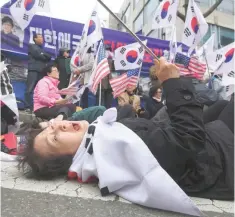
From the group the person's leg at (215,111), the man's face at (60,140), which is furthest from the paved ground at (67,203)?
the person's leg at (215,111)

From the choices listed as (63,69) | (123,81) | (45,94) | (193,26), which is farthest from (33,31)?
(193,26)

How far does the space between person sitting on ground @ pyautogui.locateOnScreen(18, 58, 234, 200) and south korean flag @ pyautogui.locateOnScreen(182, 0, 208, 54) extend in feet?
15.6

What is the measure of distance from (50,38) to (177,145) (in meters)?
5.78

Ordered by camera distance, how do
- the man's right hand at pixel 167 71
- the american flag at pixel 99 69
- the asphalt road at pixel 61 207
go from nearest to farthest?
the asphalt road at pixel 61 207 < the man's right hand at pixel 167 71 < the american flag at pixel 99 69

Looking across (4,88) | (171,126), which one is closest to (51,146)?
(171,126)

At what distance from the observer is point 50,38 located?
670 centimetres

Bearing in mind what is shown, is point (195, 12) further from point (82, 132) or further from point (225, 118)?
point (82, 132)

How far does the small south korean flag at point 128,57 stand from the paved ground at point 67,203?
15.2 ft

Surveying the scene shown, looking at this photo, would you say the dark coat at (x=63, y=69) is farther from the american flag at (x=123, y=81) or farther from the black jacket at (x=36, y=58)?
the american flag at (x=123, y=81)

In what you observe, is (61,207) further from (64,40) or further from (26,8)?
(64,40)

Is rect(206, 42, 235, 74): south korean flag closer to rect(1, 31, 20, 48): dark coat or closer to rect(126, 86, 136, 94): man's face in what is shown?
rect(126, 86, 136, 94): man's face

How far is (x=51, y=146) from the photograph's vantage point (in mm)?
1772

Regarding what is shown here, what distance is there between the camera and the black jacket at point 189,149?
1479mm

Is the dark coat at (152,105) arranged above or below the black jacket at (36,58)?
below
